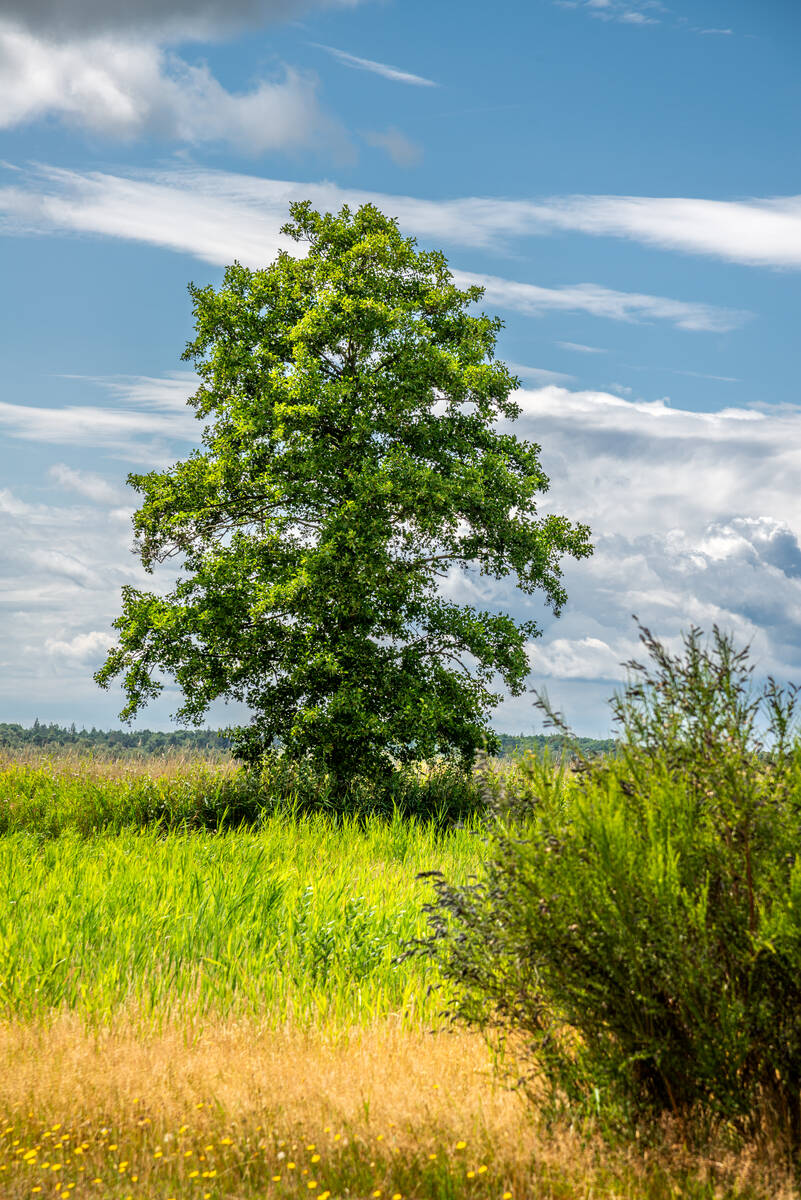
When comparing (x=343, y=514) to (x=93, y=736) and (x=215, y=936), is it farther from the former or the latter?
(x=93, y=736)

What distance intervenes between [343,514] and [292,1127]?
12245 mm

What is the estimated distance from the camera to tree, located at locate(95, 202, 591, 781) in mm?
16672

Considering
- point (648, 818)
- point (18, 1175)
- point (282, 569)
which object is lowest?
point (18, 1175)

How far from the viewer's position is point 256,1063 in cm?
579

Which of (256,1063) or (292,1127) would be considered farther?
(256,1063)

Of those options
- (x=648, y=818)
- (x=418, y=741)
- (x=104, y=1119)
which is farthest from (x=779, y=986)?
(x=418, y=741)

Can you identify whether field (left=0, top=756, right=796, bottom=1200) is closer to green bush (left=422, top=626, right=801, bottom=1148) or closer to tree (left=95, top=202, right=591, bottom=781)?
green bush (left=422, top=626, right=801, bottom=1148)

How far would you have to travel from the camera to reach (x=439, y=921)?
5.70m

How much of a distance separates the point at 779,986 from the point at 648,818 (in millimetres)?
999

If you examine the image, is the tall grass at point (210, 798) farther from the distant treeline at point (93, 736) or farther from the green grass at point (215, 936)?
the distant treeline at point (93, 736)

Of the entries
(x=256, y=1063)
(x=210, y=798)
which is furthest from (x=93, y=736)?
(x=256, y=1063)

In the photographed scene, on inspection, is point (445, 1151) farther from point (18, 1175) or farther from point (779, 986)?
point (18, 1175)

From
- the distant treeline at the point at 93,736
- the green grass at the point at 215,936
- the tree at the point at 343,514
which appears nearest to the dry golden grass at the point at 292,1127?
the green grass at the point at 215,936

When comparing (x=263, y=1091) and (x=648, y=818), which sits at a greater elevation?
(x=648, y=818)
